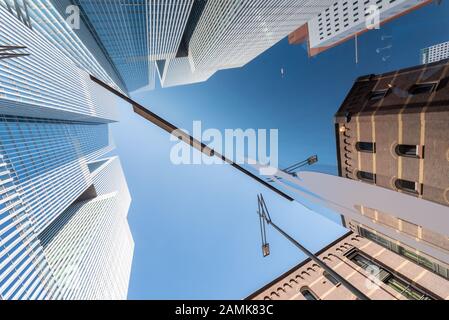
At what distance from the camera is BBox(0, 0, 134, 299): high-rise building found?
78250mm

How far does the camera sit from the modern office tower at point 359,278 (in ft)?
60.5

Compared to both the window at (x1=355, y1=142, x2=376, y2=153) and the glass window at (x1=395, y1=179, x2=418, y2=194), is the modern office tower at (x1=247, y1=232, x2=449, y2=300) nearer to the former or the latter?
the glass window at (x1=395, y1=179, x2=418, y2=194)

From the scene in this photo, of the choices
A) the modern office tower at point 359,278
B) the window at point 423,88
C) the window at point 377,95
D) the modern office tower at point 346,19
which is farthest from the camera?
the modern office tower at point 346,19

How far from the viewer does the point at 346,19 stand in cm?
9988

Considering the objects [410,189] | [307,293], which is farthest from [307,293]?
[410,189]

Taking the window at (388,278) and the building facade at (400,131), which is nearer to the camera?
the building facade at (400,131)

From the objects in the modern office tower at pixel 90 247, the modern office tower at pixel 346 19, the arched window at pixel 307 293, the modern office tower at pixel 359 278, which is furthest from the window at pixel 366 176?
the modern office tower at pixel 90 247

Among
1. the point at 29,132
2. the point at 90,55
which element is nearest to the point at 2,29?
the point at 29,132

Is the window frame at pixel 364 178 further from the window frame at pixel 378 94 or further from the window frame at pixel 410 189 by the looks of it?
the window frame at pixel 378 94

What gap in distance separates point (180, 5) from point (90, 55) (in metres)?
57.7

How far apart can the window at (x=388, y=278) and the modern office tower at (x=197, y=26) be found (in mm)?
96607

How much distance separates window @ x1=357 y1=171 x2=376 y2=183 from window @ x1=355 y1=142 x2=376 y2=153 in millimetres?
1726
